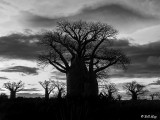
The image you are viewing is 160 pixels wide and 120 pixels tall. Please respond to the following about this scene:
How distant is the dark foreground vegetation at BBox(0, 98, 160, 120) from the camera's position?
42.9 ft

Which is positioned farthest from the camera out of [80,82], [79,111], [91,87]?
[80,82]

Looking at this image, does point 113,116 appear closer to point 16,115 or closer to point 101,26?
point 16,115

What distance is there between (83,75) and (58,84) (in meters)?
37.1

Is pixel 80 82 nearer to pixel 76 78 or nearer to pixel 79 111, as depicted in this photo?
pixel 76 78

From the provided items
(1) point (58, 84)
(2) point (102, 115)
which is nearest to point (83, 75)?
(2) point (102, 115)

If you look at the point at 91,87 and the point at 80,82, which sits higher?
the point at 80,82

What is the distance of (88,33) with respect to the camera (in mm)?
20281

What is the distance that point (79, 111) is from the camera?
13922 millimetres

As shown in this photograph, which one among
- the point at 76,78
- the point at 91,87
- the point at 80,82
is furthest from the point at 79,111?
the point at 76,78

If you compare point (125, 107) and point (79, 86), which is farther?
point (79, 86)

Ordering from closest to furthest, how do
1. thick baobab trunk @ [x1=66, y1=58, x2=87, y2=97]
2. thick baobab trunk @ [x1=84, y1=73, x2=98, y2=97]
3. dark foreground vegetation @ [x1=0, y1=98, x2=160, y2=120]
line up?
dark foreground vegetation @ [x1=0, y1=98, x2=160, y2=120] < thick baobab trunk @ [x1=84, y1=73, x2=98, y2=97] < thick baobab trunk @ [x1=66, y1=58, x2=87, y2=97]

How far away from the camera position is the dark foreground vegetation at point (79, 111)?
13.1 m

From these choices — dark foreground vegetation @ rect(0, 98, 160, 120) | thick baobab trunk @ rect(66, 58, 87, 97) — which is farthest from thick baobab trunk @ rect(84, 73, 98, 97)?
dark foreground vegetation @ rect(0, 98, 160, 120)

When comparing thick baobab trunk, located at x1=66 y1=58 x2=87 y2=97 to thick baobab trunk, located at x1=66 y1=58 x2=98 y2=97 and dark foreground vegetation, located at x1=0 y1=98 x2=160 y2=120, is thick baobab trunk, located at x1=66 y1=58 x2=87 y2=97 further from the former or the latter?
dark foreground vegetation, located at x1=0 y1=98 x2=160 y2=120
